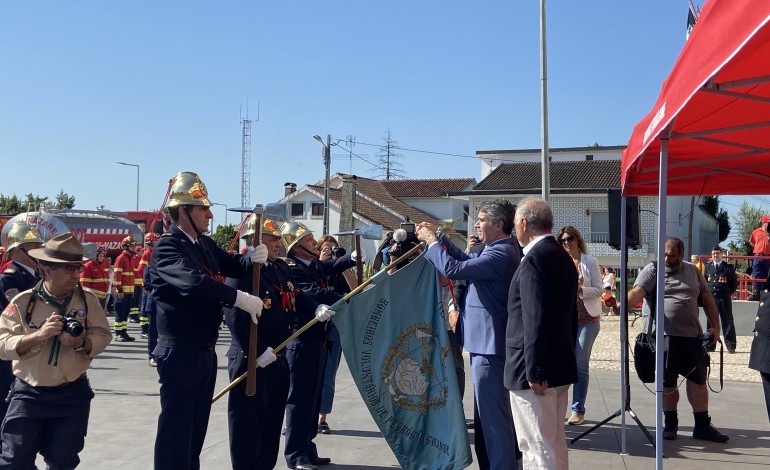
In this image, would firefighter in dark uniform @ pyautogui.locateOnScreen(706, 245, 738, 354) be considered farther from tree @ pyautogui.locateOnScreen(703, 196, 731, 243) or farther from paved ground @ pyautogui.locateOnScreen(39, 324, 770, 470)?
tree @ pyautogui.locateOnScreen(703, 196, 731, 243)

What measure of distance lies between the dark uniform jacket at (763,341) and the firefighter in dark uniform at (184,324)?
393 centimetres

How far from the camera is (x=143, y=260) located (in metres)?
16.5

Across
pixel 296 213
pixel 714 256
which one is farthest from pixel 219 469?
pixel 296 213

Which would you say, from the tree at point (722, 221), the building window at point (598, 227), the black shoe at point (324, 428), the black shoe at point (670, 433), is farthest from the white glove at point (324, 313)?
the tree at point (722, 221)

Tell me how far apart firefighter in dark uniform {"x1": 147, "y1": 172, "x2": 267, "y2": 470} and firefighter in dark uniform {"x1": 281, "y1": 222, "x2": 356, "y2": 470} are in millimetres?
1151

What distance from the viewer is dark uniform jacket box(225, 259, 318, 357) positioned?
559 cm

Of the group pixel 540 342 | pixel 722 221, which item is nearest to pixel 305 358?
pixel 540 342

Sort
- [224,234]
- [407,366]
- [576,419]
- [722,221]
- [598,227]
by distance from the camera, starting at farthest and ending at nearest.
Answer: [722,221], [598,227], [224,234], [576,419], [407,366]

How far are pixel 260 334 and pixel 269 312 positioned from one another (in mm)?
175

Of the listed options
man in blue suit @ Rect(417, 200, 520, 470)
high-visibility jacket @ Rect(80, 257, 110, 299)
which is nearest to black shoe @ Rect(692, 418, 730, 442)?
man in blue suit @ Rect(417, 200, 520, 470)

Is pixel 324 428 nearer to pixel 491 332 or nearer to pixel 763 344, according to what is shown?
pixel 491 332

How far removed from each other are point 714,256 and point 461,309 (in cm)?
1256

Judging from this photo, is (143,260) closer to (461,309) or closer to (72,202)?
(461,309)

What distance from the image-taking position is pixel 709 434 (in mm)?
7664
